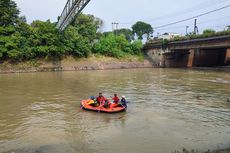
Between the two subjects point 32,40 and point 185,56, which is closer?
point 32,40

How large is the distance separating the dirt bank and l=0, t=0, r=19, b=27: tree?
835 centimetres

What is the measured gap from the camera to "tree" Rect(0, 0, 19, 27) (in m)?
46.2

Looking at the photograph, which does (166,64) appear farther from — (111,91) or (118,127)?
(118,127)

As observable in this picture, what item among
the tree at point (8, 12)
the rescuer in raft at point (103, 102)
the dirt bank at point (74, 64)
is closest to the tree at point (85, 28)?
the dirt bank at point (74, 64)

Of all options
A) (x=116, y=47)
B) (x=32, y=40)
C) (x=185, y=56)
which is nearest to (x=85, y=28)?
(x=116, y=47)

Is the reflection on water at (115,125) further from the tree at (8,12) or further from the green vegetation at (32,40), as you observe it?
the tree at (8,12)

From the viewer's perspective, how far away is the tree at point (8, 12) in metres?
46.2

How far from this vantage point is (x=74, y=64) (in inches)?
1892

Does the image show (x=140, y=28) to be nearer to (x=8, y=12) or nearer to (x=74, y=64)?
(x=74, y=64)

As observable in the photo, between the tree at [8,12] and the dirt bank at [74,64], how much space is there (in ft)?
27.4

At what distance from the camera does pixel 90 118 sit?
552 inches

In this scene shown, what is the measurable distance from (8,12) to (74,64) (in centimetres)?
1526

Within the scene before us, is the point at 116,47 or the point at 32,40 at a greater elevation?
the point at 32,40

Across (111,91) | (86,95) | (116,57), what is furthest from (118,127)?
(116,57)
